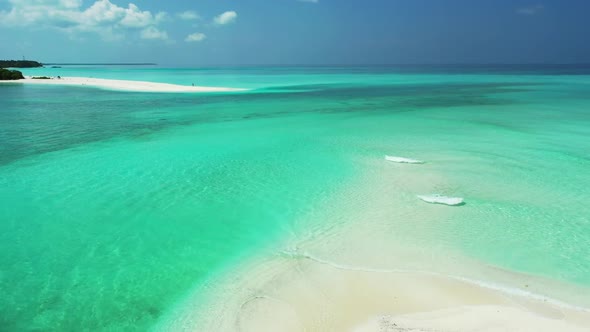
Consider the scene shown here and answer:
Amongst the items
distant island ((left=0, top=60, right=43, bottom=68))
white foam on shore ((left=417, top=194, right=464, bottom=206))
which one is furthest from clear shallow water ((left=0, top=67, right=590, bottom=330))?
distant island ((left=0, top=60, right=43, bottom=68))

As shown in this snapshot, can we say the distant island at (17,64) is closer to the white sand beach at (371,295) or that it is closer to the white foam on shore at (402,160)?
the white foam on shore at (402,160)

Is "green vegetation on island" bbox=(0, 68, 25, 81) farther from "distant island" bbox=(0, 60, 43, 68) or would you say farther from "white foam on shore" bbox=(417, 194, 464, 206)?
"distant island" bbox=(0, 60, 43, 68)

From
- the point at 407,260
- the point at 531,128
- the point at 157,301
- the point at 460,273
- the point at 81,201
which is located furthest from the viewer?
the point at 531,128

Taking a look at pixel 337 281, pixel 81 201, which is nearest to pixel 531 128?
pixel 337 281

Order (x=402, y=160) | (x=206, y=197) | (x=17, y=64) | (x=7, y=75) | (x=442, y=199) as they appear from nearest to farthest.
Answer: (x=442, y=199)
(x=206, y=197)
(x=402, y=160)
(x=7, y=75)
(x=17, y=64)

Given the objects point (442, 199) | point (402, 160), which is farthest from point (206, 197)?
point (402, 160)

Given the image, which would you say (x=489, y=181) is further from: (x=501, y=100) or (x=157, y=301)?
(x=501, y=100)

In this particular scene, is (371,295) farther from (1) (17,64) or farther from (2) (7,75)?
(1) (17,64)

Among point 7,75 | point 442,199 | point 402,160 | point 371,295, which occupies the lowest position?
point 371,295
